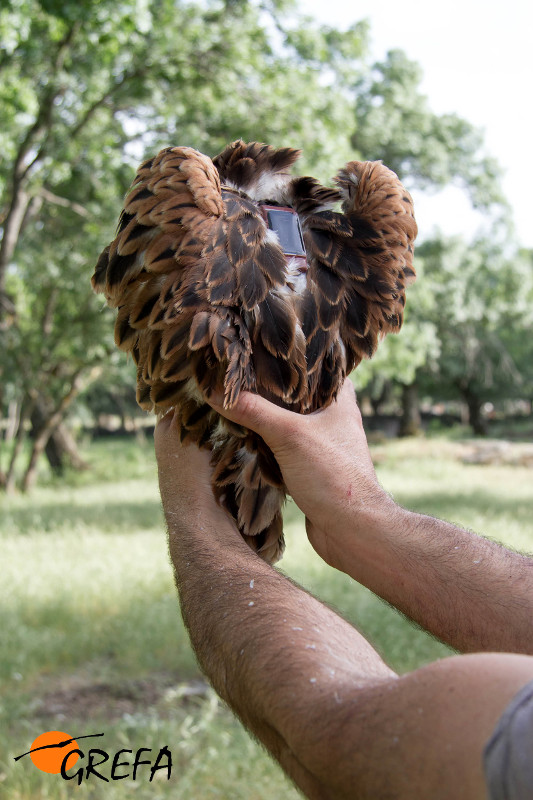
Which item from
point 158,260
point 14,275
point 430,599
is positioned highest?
point 14,275

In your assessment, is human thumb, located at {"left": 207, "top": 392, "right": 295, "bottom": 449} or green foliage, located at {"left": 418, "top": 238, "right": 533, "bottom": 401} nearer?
human thumb, located at {"left": 207, "top": 392, "right": 295, "bottom": 449}

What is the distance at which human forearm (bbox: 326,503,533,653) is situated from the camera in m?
1.55

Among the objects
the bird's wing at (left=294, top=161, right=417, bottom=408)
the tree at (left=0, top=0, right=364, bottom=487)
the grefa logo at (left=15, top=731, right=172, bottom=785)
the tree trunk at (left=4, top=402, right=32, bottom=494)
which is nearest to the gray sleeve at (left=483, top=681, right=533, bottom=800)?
the bird's wing at (left=294, top=161, right=417, bottom=408)

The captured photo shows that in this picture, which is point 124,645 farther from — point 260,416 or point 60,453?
point 60,453

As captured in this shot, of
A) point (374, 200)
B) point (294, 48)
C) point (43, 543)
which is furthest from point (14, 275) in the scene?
point (374, 200)

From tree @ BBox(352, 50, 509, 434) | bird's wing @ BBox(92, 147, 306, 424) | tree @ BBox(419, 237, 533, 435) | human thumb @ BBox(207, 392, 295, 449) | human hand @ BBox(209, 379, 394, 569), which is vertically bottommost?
human hand @ BBox(209, 379, 394, 569)

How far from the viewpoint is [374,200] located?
2.39 meters

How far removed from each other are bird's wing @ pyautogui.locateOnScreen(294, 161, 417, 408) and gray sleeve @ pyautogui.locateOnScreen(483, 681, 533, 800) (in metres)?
1.44

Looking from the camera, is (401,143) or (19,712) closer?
(19,712)

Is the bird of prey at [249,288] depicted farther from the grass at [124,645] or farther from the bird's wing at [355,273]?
the grass at [124,645]

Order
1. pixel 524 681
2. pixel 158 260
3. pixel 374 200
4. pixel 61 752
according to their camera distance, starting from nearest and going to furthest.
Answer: pixel 524 681 → pixel 158 260 → pixel 374 200 → pixel 61 752

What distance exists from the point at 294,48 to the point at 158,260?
12702mm

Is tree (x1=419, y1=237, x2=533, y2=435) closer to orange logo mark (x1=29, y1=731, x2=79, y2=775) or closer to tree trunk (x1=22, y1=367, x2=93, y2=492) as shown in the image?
tree trunk (x1=22, y1=367, x2=93, y2=492)

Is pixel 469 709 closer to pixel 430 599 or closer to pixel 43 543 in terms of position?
pixel 430 599
